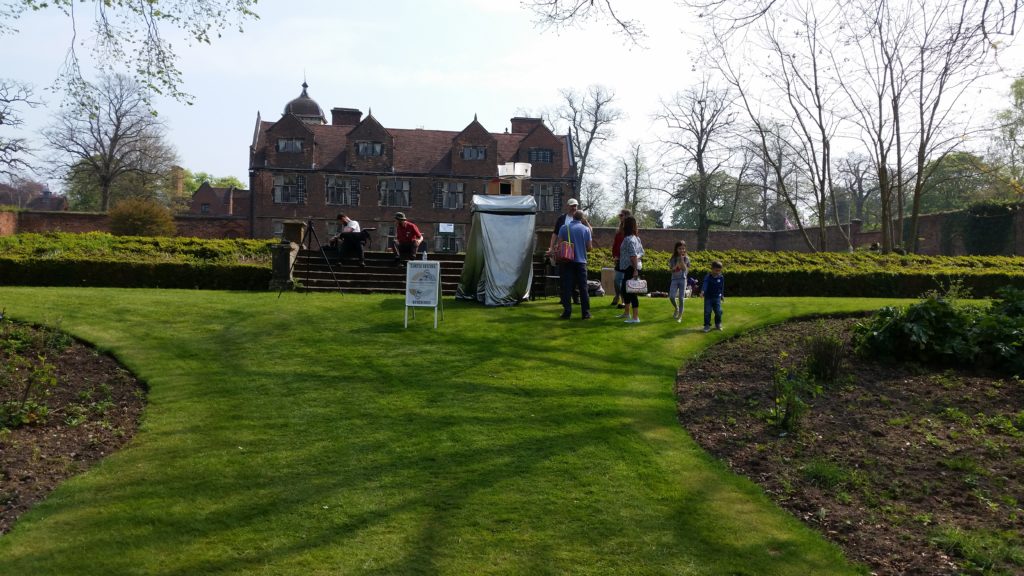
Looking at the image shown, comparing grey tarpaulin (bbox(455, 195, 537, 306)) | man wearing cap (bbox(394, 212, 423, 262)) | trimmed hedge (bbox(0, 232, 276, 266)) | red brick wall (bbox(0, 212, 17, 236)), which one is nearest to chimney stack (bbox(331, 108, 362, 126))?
red brick wall (bbox(0, 212, 17, 236))

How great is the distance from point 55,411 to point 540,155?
43.6m

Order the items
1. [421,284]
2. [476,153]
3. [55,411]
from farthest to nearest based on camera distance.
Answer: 1. [476,153]
2. [421,284]
3. [55,411]

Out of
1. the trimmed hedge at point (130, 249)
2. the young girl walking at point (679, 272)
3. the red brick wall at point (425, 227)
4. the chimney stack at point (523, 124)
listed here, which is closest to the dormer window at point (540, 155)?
the red brick wall at point (425, 227)

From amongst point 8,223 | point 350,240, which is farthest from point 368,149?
point 350,240

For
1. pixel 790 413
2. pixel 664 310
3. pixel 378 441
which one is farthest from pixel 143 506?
pixel 664 310

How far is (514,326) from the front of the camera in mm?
11688

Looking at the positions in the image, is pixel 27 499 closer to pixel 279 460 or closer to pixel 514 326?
pixel 279 460

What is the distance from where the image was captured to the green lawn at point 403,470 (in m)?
4.86

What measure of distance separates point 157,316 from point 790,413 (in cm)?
940

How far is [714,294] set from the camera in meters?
11.9

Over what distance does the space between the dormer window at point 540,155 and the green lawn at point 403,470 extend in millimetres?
39381

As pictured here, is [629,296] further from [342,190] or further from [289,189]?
[289,189]

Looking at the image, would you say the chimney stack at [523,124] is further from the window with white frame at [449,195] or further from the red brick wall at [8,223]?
the red brick wall at [8,223]

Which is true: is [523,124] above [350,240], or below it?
above
